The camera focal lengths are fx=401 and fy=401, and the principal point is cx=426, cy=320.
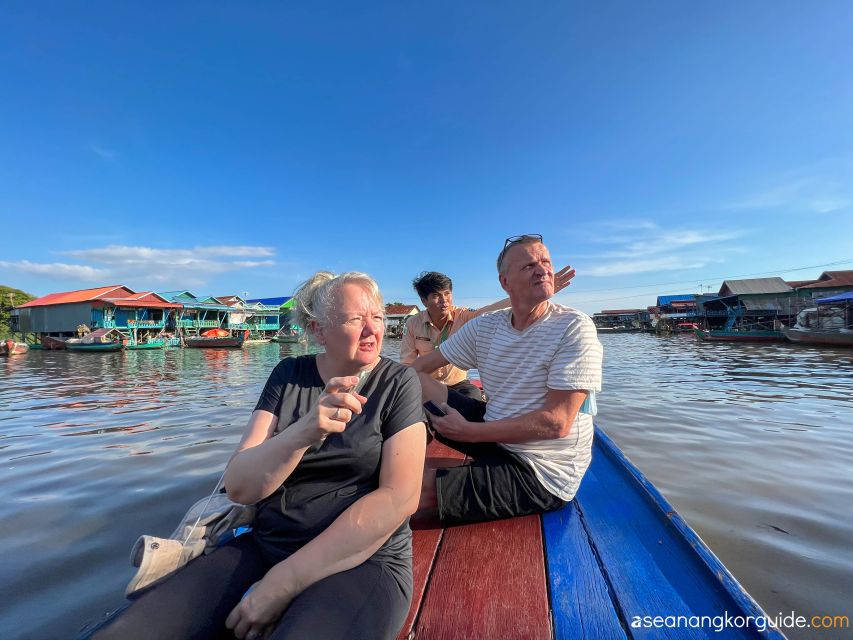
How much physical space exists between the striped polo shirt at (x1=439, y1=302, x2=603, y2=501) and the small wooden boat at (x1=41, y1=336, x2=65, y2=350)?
3546 cm

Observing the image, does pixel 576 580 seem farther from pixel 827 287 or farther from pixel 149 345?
pixel 827 287

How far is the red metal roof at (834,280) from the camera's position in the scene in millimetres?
28092

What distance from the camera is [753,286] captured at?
113ft

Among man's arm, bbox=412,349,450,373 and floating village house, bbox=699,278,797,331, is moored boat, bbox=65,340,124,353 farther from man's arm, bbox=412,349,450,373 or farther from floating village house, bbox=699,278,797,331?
floating village house, bbox=699,278,797,331

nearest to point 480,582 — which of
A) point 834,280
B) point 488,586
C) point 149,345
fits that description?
point 488,586

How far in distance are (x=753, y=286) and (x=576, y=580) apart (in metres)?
43.2

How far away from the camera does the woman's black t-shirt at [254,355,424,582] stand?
56.7 inches

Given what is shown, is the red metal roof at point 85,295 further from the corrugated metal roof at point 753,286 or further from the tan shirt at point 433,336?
the corrugated metal roof at point 753,286

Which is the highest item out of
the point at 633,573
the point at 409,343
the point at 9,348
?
the point at 9,348

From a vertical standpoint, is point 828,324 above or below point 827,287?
below

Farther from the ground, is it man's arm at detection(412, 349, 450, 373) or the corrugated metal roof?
the corrugated metal roof

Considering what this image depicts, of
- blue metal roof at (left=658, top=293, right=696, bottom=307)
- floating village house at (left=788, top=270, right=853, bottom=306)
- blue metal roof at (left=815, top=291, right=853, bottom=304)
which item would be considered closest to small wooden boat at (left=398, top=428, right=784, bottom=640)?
blue metal roof at (left=815, top=291, right=853, bottom=304)

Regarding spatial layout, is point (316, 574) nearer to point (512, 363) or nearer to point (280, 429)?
point (280, 429)

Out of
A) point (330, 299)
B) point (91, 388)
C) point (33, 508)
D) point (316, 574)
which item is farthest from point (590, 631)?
point (91, 388)
